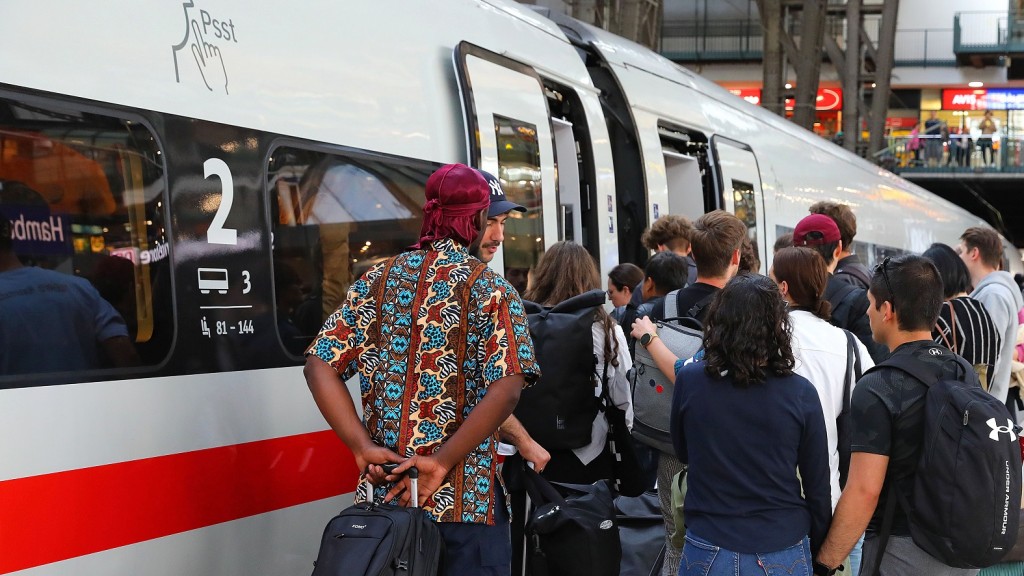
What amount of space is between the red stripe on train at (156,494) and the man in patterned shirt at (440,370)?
2.14ft

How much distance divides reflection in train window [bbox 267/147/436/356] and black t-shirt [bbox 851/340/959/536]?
76.3 inches

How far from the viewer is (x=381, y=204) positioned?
15.1ft

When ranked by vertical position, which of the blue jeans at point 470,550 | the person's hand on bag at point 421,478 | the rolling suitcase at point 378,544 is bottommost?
the blue jeans at point 470,550

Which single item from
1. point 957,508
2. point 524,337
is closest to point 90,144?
point 524,337

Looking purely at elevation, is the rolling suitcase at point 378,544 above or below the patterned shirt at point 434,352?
below

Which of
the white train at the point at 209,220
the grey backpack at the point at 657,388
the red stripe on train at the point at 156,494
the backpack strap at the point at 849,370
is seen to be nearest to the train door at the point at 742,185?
the white train at the point at 209,220

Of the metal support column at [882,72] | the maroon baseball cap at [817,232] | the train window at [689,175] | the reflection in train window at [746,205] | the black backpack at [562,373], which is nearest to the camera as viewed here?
the black backpack at [562,373]

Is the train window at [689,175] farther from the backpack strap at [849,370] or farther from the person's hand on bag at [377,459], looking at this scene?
the person's hand on bag at [377,459]

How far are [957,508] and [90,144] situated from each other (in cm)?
261

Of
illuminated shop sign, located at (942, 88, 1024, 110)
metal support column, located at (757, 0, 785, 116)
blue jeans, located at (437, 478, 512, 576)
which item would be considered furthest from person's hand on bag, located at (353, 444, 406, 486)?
illuminated shop sign, located at (942, 88, 1024, 110)

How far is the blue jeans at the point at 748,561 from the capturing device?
3.07 m

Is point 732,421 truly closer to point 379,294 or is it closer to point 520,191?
point 379,294

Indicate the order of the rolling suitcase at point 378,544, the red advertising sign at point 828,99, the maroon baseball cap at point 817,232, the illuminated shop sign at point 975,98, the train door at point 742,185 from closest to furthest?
the rolling suitcase at point 378,544
the maroon baseball cap at point 817,232
the train door at point 742,185
the illuminated shop sign at point 975,98
the red advertising sign at point 828,99

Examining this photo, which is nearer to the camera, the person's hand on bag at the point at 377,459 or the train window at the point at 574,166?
the person's hand on bag at the point at 377,459
